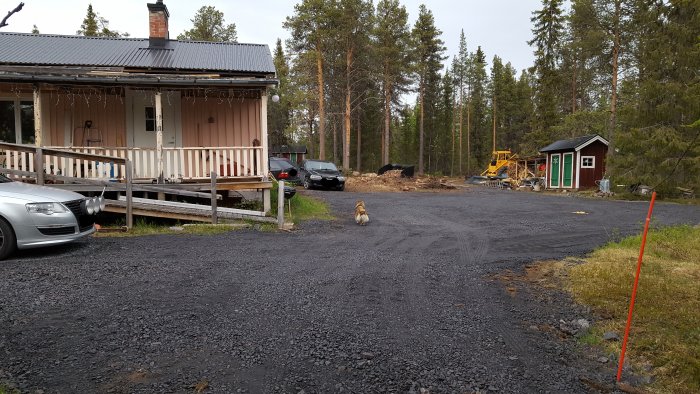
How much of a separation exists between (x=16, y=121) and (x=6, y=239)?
307 inches

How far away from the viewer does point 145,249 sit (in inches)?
297

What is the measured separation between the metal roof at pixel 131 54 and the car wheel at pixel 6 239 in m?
7.13

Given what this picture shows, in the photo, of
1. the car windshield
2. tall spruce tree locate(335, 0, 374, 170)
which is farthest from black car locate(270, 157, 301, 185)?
tall spruce tree locate(335, 0, 374, 170)

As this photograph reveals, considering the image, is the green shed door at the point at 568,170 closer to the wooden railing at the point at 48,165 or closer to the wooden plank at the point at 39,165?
the wooden railing at the point at 48,165

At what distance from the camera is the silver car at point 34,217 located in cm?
638

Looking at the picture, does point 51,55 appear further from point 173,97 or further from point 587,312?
point 587,312

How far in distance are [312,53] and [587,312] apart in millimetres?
27423

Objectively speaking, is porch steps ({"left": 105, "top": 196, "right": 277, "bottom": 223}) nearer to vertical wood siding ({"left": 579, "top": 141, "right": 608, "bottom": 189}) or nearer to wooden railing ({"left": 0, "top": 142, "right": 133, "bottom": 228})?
wooden railing ({"left": 0, "top": 142, "right": 133, "bottom": 228})

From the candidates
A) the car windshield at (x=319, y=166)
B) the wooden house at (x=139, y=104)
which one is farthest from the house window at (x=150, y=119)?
the car windshield at (x=319, y=166)

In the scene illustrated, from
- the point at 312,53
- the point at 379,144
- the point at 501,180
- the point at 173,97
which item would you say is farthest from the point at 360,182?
the point at 379,144

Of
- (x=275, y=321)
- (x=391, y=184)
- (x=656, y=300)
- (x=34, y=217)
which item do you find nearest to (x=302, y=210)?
(x=34, y=217)

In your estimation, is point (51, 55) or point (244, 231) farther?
point (51, 55)

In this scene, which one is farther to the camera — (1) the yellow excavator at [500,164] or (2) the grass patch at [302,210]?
(1) the yellow excavator at [500,164]

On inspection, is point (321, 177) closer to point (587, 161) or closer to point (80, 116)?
point (80, 116)
